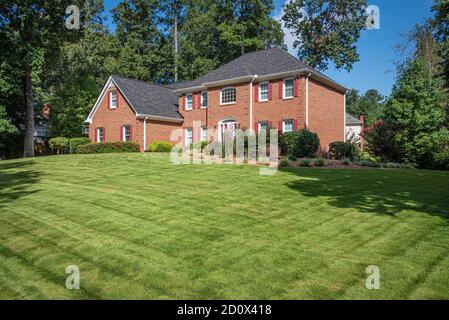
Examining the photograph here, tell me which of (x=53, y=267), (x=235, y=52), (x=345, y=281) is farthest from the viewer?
(x=235, y=52)

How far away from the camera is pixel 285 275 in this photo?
4770 millimetres

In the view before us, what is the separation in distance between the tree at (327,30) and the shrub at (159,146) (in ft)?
84.0

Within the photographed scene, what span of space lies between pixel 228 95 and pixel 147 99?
8.51 metres

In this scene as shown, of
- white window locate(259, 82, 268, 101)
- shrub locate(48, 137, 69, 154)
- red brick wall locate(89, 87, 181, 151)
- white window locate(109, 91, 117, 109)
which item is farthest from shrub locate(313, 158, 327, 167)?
shrub locate(48, 137, 69, 154)

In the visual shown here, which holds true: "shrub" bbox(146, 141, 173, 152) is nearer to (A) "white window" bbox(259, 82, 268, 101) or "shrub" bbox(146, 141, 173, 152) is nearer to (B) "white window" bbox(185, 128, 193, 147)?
(B) "white window" bbox(185, 128, 193, 147)

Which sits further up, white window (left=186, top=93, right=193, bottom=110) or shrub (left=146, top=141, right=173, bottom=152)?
white window (left=186, top=93, right=193, bottom=110)

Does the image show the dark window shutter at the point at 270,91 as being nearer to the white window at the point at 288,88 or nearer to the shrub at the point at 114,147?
the white window at the point at 288,88

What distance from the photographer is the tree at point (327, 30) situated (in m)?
43.3

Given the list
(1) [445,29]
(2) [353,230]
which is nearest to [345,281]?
(2) [353,230]

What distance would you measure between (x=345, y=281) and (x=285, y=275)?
81 centimetres

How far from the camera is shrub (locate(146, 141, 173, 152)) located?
1094 inches

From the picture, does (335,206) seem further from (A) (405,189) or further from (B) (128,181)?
(B) (128,181)

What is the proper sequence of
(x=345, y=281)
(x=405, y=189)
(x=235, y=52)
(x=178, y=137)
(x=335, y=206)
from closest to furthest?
(x=345, y=281)
(x=335, y=206)
(x=405, y=189)
(x=178, y=137)
(x=235, y=52)

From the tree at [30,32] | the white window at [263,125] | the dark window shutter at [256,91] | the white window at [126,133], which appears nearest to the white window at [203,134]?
the white window at [263,125]
